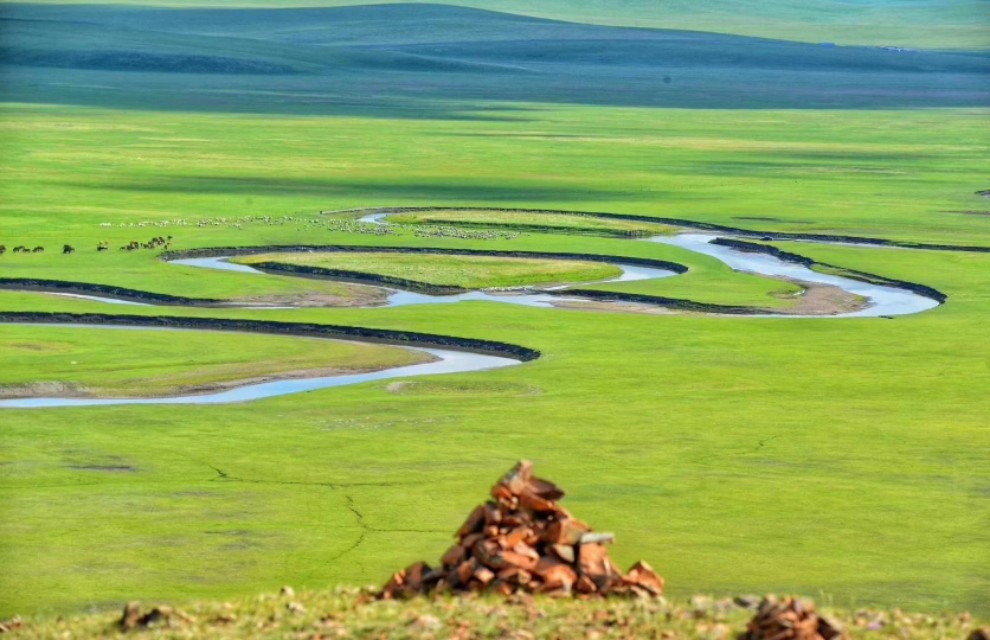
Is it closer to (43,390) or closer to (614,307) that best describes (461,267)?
(614,307)

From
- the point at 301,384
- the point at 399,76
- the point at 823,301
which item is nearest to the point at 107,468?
the point at 301,384

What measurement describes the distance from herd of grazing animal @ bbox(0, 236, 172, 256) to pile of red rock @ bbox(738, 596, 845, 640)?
1751 inches

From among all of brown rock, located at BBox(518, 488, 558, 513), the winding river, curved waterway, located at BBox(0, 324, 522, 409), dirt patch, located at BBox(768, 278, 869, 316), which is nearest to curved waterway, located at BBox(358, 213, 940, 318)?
the winding river

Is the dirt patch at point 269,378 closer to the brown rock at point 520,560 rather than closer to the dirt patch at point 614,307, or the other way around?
the dirt patch at point 614,307

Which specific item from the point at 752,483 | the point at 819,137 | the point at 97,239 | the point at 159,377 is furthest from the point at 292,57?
the point at 752,483

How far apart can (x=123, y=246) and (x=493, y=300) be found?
14.3 m

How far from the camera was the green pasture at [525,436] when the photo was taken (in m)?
21.9

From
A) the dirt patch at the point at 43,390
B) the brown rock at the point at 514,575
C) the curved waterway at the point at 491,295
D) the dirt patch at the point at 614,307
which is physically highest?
the brown rock at the point at 514,575

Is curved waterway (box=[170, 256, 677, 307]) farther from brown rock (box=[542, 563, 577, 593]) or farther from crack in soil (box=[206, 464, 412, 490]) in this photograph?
brown rock (box=[542, 563, 577, 593])

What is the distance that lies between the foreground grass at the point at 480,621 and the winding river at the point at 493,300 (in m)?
19.4

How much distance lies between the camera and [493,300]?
4922 centimetres

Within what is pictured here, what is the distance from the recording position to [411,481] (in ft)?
87.7

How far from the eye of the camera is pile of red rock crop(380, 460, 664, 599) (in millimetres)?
14922

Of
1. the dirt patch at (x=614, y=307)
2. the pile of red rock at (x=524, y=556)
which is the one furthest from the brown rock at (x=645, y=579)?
the dirt patch at (x=614, y=307)
